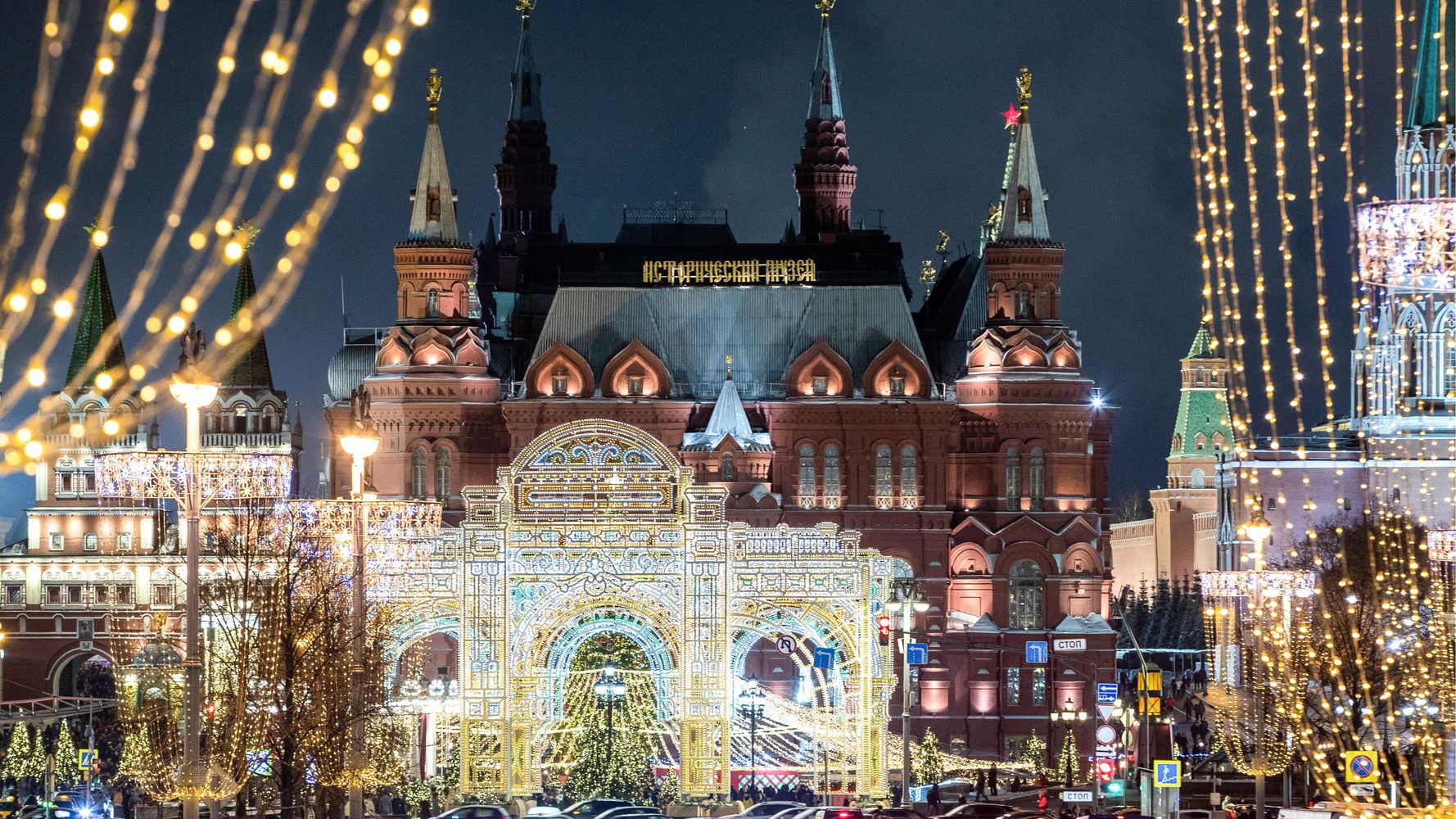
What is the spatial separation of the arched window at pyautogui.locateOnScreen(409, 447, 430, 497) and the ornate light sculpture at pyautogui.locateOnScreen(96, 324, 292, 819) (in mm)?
48465

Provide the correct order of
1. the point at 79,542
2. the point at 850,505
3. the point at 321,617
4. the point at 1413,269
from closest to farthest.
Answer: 1. the point at 1413,269
2. the point at 321,617
3. the point at 850,505
4. the point at 79,542

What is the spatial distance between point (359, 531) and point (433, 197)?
55870 millimetres

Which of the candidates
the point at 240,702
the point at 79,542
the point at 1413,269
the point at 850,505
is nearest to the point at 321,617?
the point at 240,702

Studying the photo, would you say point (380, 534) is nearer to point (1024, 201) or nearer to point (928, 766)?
point (928, 766)

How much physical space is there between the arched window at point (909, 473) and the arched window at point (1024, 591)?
463cm

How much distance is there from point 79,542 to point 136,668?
175 ft

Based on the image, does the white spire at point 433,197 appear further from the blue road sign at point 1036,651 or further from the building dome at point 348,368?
the blue road sign at point 1036,651

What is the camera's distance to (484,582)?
195 feet

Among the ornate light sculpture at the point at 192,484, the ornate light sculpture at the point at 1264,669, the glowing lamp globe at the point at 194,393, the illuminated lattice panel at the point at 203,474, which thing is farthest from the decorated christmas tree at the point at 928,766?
the glowing lamp globe at the point at 194,393

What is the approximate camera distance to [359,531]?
4266 centimetres

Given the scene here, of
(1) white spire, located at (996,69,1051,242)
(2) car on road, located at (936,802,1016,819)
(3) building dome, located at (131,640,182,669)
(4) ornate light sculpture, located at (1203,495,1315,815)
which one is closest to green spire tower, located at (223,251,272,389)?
(1) white spire, located at (996,69,1051,242)

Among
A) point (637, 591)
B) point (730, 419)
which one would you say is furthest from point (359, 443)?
point (730, 419)

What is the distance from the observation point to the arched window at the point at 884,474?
9531 cm

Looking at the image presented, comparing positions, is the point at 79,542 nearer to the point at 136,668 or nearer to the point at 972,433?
the point at 972,433
